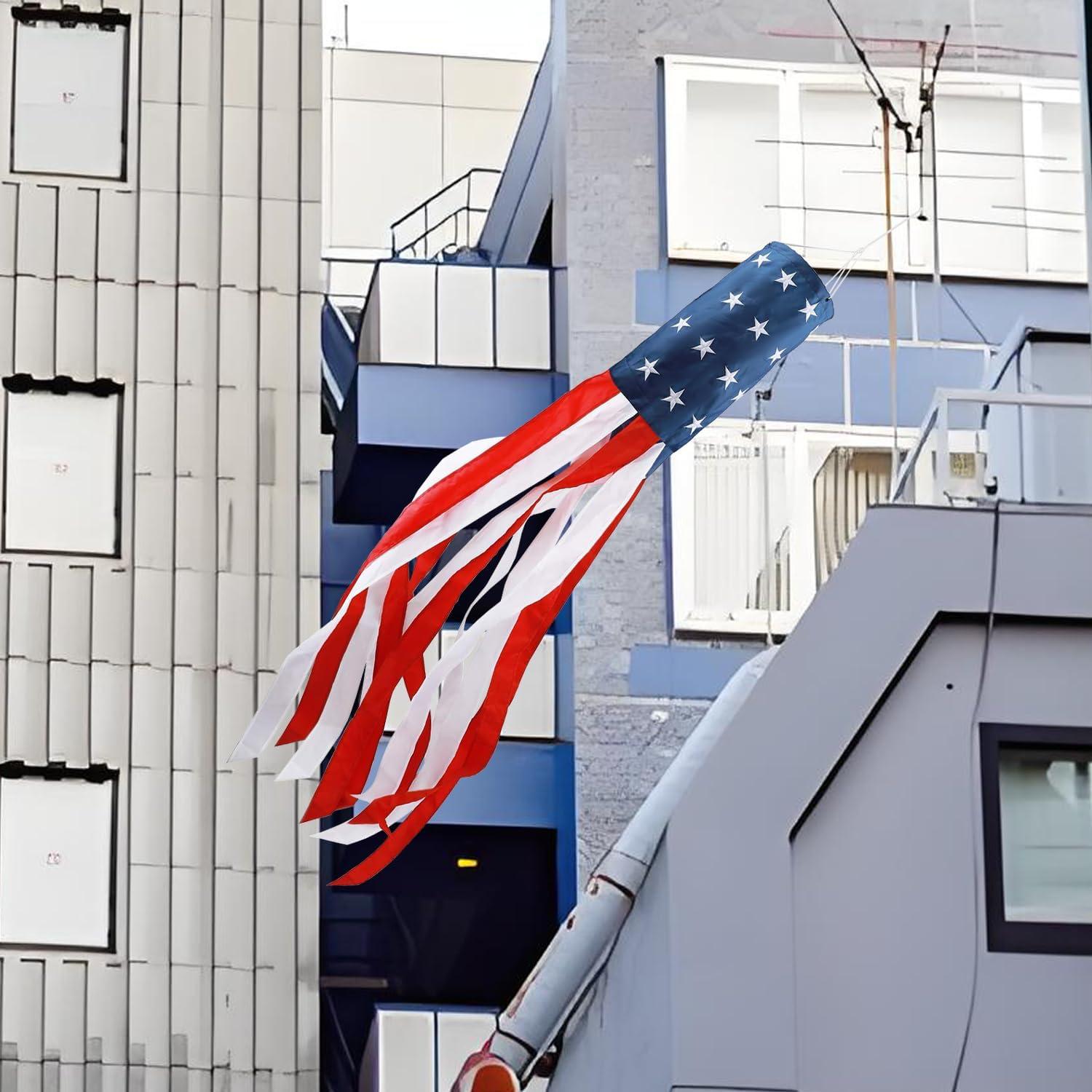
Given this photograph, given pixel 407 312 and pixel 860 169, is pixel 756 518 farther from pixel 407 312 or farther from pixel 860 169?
pixel 860 169

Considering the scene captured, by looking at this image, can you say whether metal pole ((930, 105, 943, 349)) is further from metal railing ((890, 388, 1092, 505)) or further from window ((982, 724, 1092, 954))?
window ((982, 724, 1092, 954))

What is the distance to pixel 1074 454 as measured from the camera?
564 inches

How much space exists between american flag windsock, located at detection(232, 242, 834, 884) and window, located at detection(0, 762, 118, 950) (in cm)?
563

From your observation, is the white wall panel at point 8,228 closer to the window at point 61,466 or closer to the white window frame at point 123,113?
the white window frame at point 123,113

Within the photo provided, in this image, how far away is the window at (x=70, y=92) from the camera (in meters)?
20.3

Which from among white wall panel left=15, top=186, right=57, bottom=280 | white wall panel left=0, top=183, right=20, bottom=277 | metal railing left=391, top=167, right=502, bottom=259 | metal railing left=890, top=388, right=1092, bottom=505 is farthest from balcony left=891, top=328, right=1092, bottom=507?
metal railing left=391, top=167, right=502, bottom=259

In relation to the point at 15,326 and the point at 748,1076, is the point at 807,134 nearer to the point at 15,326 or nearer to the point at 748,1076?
the point at 15,326

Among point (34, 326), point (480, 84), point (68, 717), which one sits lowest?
point (68, 717)

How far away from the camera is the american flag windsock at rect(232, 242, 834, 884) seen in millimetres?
13461

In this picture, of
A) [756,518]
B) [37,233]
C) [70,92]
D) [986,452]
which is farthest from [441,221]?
[986,452]

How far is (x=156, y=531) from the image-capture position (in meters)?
19.6

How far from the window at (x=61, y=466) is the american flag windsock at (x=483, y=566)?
6072mm

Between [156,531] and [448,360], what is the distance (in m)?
2.69

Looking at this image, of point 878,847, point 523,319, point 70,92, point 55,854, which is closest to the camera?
point 878,847
